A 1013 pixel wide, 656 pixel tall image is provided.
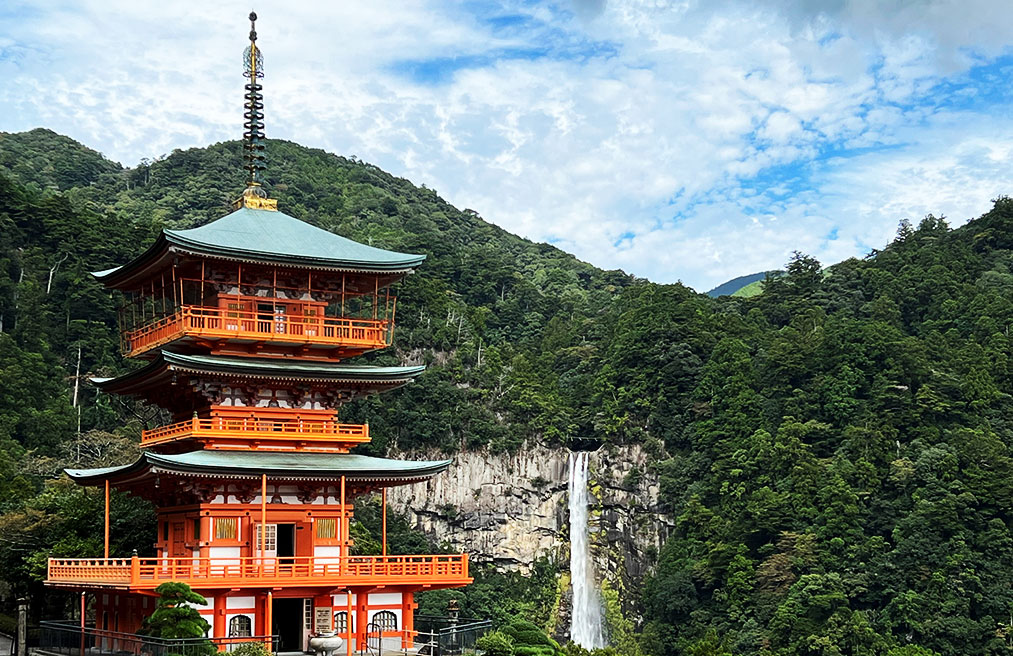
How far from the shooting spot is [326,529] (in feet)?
107

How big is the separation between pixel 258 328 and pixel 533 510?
135 ft

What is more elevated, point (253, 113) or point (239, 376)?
point (253, 113)

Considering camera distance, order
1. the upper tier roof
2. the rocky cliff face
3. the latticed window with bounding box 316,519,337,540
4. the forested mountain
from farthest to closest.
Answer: the forested mountain
the rocky cliff face
the latticed window with bounding box 316,519,337,540
the upper tier roof

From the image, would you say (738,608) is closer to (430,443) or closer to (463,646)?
(430,443)

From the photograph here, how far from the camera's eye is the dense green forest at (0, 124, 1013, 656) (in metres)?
56.6

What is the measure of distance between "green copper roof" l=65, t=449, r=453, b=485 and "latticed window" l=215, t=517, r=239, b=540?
1.53 metres

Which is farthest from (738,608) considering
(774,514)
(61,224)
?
(61,224)

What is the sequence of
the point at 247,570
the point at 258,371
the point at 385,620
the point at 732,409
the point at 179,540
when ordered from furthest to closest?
the point at 732,409, the point at 179,540, the point at 385,620, the point at 258,371, the point at 247,570

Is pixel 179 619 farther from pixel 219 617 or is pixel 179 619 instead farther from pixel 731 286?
pixel 731 286

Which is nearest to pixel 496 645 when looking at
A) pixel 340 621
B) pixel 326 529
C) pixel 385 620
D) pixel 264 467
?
pixel 385 620

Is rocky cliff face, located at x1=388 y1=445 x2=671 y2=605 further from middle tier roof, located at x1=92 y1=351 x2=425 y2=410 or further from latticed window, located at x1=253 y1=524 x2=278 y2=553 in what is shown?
latticed window, located at x1=253 y1=524 x2=278 y2=553

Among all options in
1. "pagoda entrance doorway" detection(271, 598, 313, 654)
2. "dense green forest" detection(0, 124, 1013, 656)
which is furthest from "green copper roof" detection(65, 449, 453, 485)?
"dense green forest" detection(0, 124, 1013, 656)

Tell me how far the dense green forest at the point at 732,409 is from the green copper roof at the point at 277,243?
10.6 meters

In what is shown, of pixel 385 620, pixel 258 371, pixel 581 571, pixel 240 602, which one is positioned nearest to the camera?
pixel 240 602
